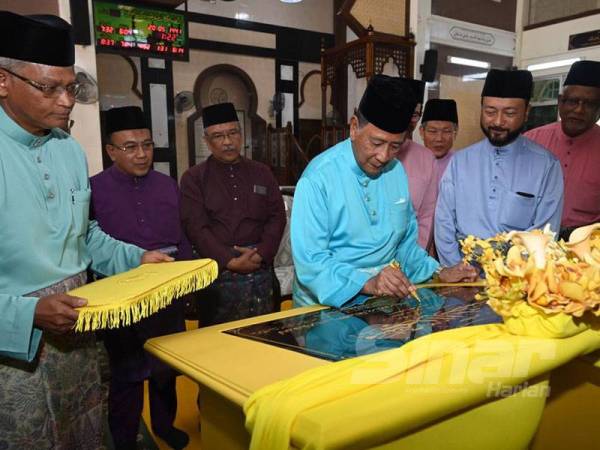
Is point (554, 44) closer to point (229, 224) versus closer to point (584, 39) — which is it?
point (584, 39)

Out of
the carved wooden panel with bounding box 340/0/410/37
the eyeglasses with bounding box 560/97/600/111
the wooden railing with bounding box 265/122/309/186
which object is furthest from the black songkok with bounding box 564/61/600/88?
the wooden railing with bounding box 265/122/309/186

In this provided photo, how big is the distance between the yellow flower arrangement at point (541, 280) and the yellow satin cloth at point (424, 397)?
0.09 meters

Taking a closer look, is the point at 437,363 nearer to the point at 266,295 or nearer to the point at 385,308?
the point at 385,308

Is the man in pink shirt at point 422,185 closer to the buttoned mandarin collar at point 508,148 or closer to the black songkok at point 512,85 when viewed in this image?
the buttoned mandarin collar at point 508,148

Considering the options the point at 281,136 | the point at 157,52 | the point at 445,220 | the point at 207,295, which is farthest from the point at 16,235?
the point at 281,136

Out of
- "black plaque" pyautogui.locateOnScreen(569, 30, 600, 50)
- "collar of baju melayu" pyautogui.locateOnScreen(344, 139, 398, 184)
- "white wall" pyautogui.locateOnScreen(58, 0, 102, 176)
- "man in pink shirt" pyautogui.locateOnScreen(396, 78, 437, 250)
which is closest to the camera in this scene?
"collar of baju melayu" pyautogui.locateOnScreen(344, 139, 398, 184)

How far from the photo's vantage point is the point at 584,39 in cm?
675

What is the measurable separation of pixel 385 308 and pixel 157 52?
560cm

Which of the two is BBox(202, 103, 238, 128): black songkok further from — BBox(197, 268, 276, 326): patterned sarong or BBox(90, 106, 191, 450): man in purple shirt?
BBox(197, 268, 276, 326): patterned sarong

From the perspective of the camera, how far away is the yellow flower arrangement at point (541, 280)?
1.22 metres

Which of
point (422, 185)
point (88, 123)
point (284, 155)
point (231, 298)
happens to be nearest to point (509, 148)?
point (422, 185)

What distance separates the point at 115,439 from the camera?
2484 millimetres

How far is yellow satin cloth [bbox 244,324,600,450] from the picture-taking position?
0.92 metres

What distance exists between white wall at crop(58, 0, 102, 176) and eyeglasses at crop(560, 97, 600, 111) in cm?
387
